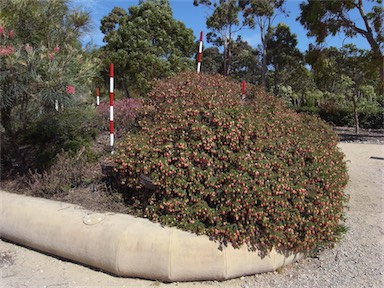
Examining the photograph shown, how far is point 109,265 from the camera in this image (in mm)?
3213

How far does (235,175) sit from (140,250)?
1026 mm

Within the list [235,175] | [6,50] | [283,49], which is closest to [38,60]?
[6,50]

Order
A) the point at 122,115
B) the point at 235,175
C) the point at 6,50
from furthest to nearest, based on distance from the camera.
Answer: the point at 122,115
the point at 6,50
the point at 235,175

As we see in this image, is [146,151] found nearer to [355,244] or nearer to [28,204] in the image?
[28,204]

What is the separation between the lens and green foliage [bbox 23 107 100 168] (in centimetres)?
547

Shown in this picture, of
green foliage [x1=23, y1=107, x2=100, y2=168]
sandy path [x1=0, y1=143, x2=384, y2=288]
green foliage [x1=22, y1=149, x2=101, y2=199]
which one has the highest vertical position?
green foliage [x1=23, y1=107, x2=100, y2=168]

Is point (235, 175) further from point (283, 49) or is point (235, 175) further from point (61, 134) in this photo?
point (283, 49)

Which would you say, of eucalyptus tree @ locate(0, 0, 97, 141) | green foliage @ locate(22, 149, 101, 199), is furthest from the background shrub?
eucalyptus tree @ locate(0, 0, 97, 141)

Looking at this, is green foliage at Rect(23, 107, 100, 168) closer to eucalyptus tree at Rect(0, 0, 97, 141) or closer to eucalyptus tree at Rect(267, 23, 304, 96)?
eucalyptus tree at Rect(0, 0, 97, 141)

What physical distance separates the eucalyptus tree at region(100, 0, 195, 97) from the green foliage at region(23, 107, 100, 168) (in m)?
8.42

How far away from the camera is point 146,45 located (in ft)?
49.3

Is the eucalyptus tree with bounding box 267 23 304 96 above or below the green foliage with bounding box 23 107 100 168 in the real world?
above

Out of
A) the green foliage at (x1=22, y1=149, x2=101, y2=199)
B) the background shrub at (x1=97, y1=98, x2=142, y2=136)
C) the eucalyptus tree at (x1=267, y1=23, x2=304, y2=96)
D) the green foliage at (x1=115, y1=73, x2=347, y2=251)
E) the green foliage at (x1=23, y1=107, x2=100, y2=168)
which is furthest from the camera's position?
the eucalyptus tree at (x1=267, y1=23, x2=304, y2=96)

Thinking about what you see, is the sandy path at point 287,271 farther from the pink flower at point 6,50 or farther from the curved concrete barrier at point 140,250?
the pink flower at point 6,50
